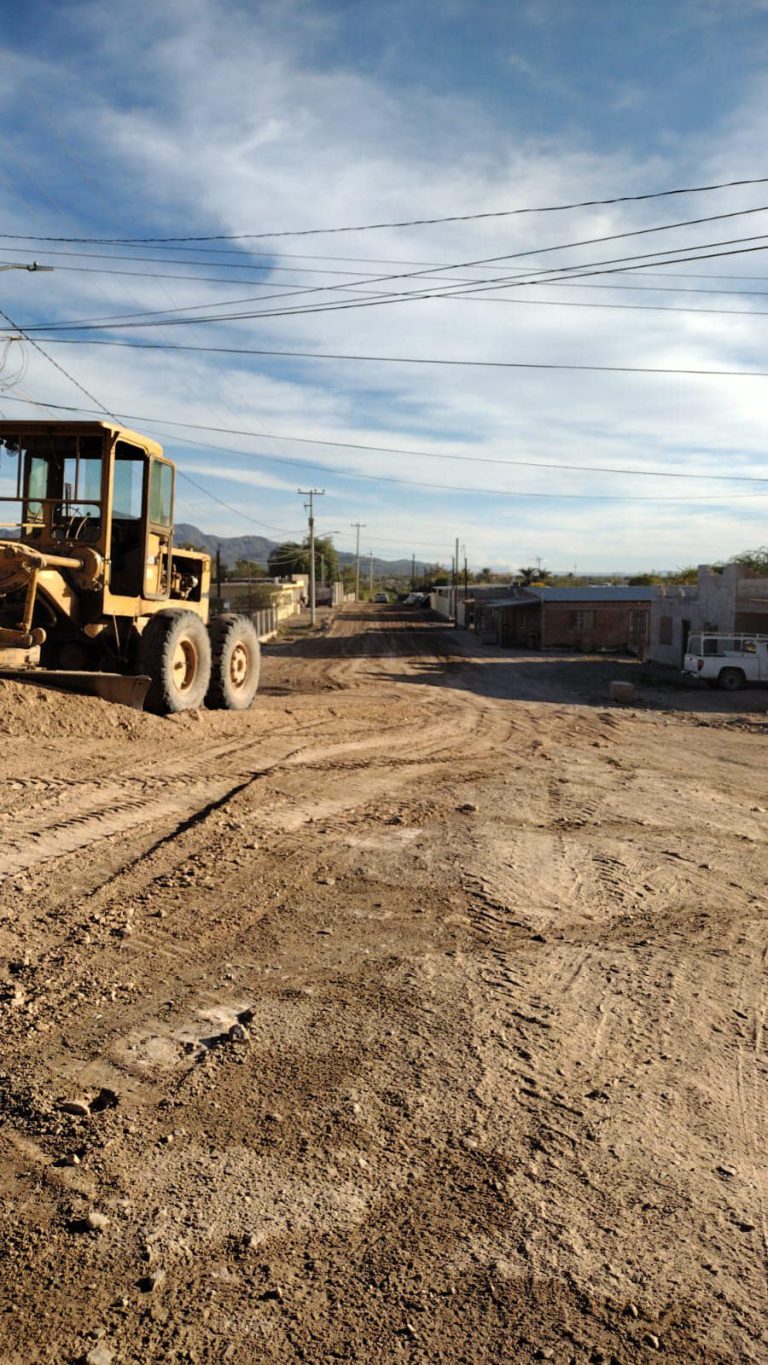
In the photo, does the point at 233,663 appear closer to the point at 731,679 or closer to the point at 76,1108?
the point at 76,1108

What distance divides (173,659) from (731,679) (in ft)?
60.6

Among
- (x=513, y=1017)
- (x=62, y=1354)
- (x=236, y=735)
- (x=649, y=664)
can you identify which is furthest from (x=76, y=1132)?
(x=649, y=664)

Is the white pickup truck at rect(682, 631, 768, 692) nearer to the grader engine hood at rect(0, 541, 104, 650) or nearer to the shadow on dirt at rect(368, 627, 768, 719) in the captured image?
the shadow on dirt at rect(368, 627, 768, 719)

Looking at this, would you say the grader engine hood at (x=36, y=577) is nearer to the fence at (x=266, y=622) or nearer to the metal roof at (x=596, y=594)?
the fence at (x=266, y=622)

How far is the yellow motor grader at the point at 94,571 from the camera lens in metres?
11.5

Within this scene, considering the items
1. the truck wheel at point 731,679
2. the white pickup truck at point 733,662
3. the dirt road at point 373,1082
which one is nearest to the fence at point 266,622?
the white pickup truck at point 733,662

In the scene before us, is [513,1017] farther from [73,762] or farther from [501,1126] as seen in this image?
[73,762]

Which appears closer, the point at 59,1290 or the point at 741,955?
the point at 59,1290

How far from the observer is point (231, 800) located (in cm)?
947

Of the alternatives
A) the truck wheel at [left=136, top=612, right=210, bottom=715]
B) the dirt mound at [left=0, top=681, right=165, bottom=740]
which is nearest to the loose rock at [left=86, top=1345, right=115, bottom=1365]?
the dirt mound at [left=0, top=681, right=165, bottom=740]

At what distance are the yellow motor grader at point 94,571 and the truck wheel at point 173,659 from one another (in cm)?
2

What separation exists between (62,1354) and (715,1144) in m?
2.46

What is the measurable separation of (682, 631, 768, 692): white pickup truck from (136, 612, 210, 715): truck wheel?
17.1 m

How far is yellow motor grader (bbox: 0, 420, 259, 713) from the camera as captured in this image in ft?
37.8
